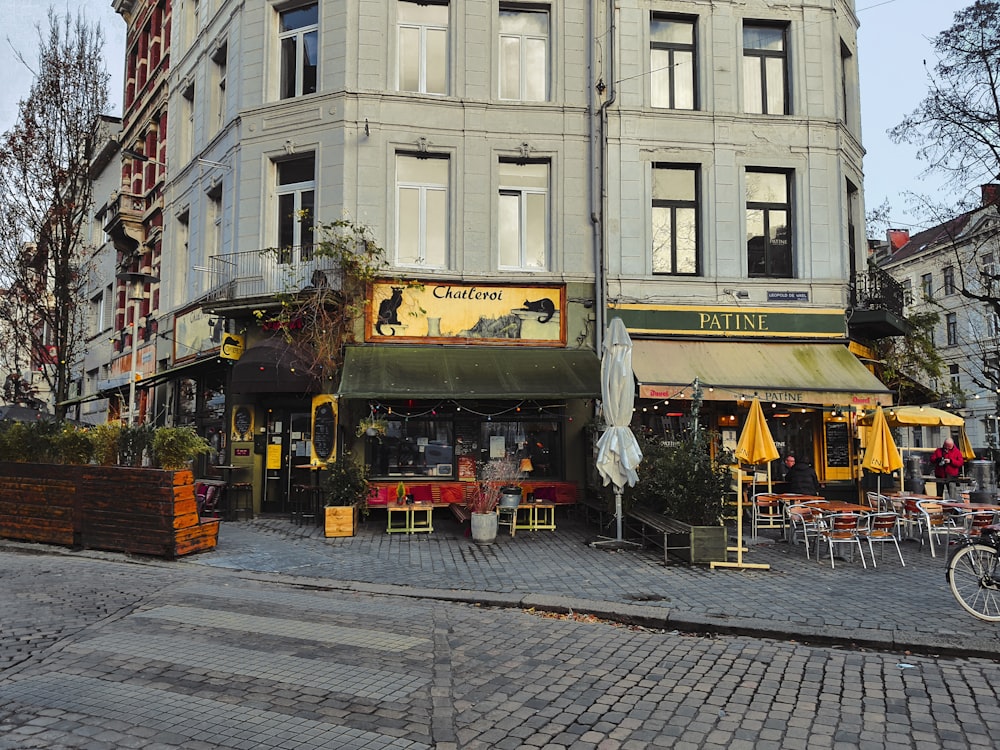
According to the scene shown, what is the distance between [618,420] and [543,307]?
4.57 meters

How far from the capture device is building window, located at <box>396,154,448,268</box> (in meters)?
15.7

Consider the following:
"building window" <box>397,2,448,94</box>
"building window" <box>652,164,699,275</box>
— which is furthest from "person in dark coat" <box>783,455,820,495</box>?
"building window" <box>397,2,448,94</box>

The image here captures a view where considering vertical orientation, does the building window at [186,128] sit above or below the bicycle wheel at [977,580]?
above

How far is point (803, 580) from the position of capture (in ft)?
30.0

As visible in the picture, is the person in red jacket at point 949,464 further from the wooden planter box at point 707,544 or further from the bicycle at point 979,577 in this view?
the bicycle at point 979,577

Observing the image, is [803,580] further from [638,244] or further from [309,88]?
[309,88]

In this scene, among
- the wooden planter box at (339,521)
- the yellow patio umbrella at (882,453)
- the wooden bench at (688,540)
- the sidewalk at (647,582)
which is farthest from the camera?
the wooden planter box at (339,521)

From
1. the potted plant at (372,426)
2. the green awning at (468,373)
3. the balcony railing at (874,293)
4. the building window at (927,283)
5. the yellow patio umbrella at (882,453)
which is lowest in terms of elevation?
the yellow patio umbrella at (882,453)

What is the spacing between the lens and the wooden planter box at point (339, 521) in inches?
495

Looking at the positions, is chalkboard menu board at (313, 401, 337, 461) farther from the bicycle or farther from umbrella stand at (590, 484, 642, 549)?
the bicycle

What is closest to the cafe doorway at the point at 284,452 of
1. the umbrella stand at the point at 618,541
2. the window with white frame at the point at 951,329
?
the umbrella stand at the point at 618,541

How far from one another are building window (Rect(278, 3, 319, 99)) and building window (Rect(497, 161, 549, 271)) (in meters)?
4.59

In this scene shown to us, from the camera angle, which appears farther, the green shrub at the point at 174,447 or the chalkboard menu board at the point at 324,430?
the chalkboard menu board at the point at 324,430

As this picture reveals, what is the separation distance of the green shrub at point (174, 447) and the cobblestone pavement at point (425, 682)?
2917 millimetres
